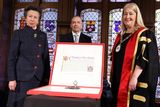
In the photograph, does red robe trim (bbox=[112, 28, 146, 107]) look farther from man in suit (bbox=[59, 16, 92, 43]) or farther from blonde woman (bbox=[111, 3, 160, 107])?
man in suit (bbox=[59, 16, 92, 43])

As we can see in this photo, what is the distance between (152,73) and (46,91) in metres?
0.93

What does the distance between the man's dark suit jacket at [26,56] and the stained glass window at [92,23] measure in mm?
2086

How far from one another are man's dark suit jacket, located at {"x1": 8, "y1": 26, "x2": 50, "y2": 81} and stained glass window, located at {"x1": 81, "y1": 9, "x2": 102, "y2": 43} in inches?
82.1

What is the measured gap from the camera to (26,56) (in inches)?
113

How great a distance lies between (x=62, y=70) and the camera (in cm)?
252

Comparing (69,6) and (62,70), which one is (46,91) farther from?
(69,6)

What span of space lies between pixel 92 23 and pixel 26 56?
7.57 feet

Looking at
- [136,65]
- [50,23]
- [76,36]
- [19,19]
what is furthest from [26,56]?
[19,19]

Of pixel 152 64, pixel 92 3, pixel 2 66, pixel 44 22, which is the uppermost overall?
pixel 92 3

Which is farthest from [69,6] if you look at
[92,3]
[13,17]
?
[13,17]

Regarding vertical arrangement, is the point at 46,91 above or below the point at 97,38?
below

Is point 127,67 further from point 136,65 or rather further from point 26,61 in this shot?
point 26,61

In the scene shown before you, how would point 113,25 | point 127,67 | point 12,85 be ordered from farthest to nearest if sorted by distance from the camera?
1. point 113,25
2. point 12,85
3. point 127,67

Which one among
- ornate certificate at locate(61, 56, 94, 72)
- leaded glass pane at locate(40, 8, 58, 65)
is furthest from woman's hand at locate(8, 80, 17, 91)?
leaded glass pane at locate(40, 8, 58, 65)
